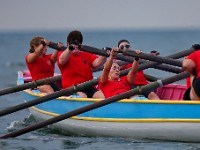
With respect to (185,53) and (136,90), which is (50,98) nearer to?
(136,90)

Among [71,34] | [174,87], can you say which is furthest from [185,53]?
[71,34]

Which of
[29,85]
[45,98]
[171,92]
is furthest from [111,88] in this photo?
[171,92]

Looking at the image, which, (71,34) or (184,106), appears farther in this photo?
(71,34)

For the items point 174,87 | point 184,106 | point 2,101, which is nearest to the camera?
point 184,106

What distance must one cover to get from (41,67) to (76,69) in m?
1.40

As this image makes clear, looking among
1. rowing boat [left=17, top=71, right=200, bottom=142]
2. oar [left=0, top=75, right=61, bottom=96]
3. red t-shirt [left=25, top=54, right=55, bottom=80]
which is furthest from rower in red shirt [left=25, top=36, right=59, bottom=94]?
rowing boat [left=17, top=71, right=200, bottom=142]

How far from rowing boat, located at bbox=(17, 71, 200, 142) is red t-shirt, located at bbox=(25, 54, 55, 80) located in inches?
43.3

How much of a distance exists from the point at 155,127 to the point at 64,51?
230 cm

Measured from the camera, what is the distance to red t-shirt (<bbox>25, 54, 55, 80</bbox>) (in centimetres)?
1607

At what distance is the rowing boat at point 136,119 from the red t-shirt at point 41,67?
1.10m

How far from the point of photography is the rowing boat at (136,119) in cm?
1278

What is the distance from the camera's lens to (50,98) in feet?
45.7

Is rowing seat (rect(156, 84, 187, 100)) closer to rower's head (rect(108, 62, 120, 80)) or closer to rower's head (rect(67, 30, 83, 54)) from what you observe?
rower's head (rect(108, 62, 120, 80))

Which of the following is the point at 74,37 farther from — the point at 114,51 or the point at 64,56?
the point at 114,51
